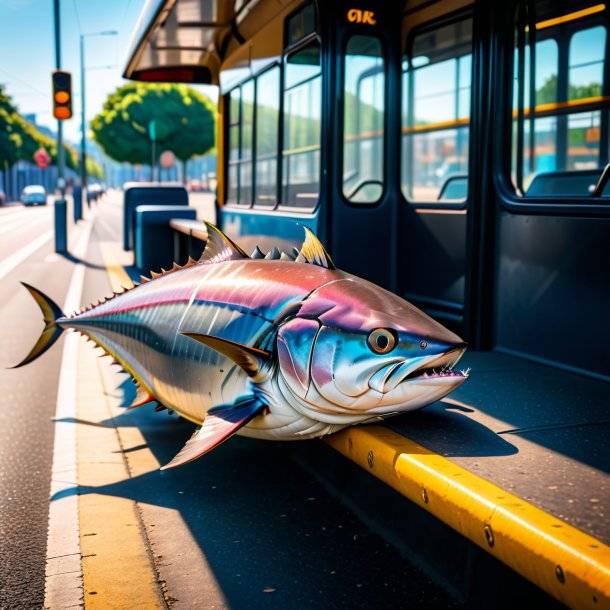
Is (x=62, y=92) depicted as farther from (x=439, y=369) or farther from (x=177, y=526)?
(x=439, y=369)

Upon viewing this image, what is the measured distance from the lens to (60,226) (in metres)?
21.0

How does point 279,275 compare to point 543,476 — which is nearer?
point 543,476

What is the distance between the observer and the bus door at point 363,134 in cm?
587

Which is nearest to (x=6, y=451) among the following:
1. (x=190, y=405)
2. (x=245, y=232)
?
(x=190, y=405)

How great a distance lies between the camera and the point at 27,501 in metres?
4.45

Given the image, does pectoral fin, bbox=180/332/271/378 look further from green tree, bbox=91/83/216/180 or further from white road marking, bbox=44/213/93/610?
green tree, bbox=91/83/216/180

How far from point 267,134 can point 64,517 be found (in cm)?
405

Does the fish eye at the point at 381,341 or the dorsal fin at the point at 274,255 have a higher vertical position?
the dorsal fin at the point at 274,255

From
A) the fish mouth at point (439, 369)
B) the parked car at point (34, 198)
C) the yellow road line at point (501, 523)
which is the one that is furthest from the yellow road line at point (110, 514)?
the parked car at point (34, 198)

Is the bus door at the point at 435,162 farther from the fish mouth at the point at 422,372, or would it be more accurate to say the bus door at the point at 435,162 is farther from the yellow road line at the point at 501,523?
the yellow road line at the point at 501,523

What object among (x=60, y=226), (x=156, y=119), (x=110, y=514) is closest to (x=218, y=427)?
(x=110, y=514)

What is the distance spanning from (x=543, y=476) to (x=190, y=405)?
6.24ft

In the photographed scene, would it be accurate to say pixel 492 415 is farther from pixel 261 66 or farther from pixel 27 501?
pixel 261 66

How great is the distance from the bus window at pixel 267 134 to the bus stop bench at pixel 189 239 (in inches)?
75.2
